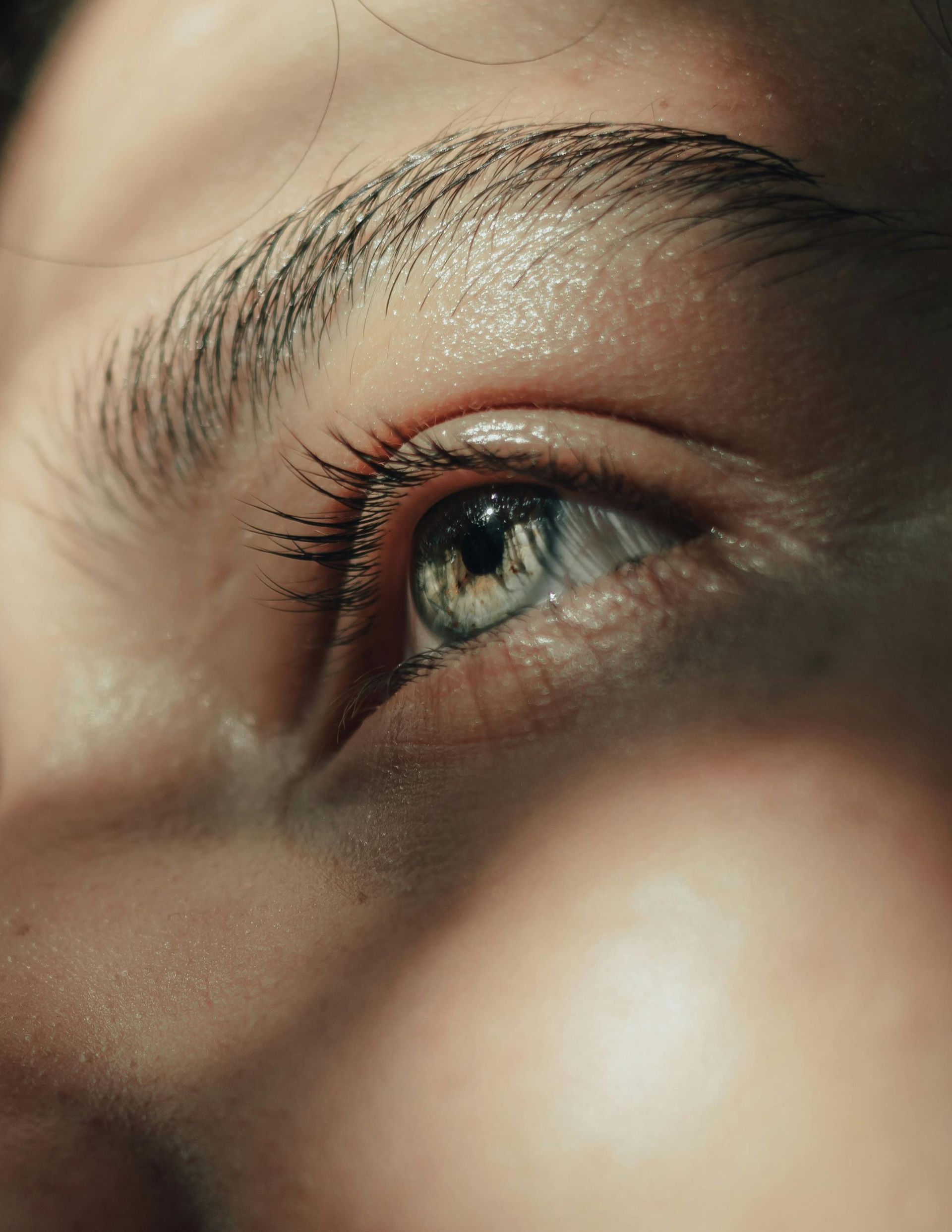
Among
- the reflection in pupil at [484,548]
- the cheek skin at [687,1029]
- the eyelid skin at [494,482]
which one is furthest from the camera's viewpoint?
the reflection in pupil at [484,548]

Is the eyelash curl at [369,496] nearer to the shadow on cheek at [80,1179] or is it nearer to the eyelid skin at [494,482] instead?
the eyelid skin at [494,482]

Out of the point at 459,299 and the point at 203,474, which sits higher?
the point at 459,299

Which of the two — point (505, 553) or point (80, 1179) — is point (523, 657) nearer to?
point (505, 553)

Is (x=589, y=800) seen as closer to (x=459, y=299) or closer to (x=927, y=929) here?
(x=927, y=929)

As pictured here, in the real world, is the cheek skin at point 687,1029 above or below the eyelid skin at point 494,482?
below

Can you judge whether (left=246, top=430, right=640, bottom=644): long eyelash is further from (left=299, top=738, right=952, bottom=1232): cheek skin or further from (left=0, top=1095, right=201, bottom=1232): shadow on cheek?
(left=0, top=1095, right=201, bottom=1232): shadow on cheek

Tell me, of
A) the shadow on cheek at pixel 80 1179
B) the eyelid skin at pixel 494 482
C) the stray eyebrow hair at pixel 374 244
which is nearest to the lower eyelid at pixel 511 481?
the eyelid skin at pixel 494 482

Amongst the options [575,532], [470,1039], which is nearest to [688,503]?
[575,532]
